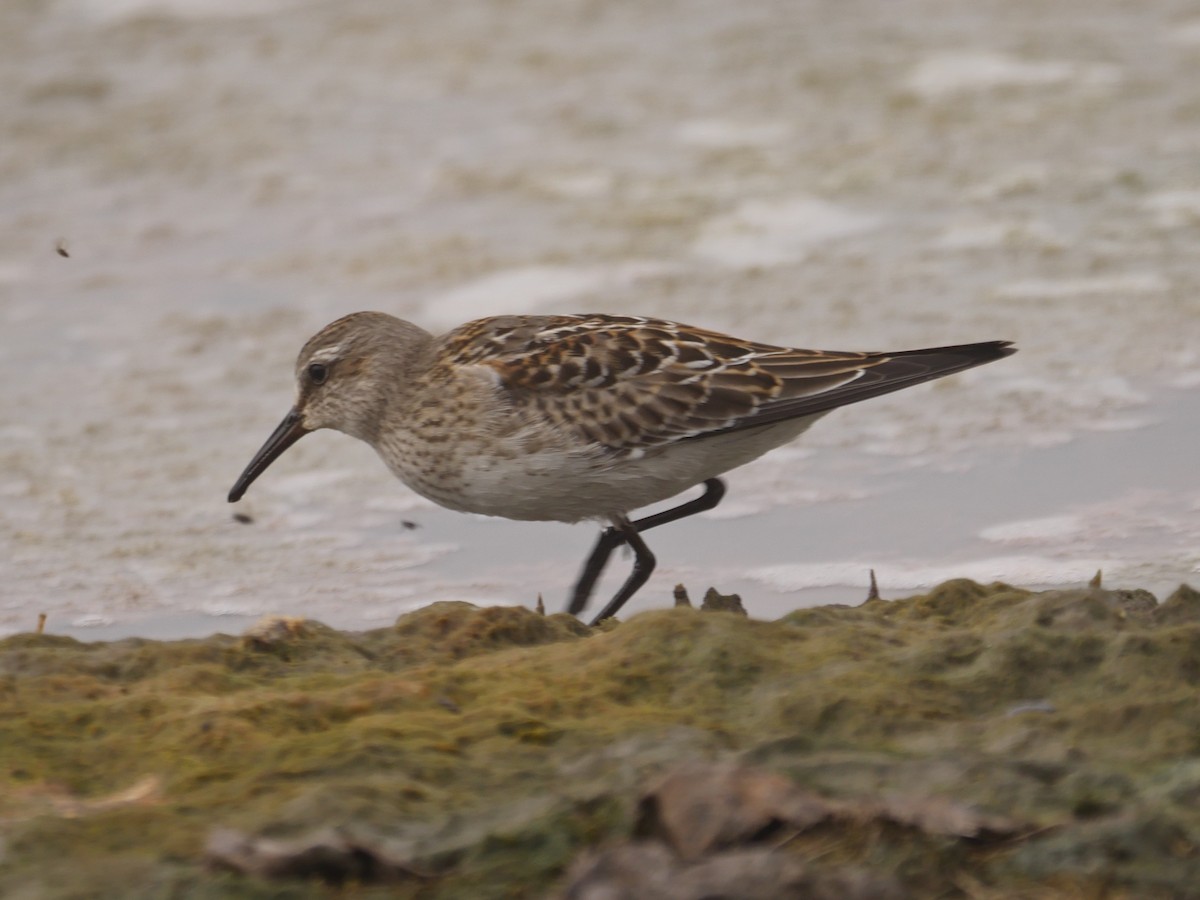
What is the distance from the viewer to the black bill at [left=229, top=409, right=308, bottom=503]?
21.9 feet

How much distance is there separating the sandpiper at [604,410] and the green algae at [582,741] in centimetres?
145

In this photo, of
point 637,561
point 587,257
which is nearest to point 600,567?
point 637,561

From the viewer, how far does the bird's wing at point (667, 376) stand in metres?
5.85

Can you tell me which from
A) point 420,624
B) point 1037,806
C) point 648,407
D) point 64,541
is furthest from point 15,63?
point 1037,806

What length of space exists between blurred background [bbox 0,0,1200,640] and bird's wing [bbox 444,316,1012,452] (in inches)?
22.5

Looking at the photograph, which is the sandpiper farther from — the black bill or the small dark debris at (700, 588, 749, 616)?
the small dark debris at (700, 588, 749, 616)

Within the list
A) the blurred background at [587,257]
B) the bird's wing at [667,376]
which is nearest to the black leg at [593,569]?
the blurred background at [587,257]

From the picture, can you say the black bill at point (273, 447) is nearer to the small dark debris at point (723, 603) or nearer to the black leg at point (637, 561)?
the black leg at point (637, 561)

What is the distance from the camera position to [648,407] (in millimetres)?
5879

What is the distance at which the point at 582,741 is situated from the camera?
346cm

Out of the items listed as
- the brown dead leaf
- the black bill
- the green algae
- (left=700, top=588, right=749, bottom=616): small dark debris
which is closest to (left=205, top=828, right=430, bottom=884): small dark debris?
the green algae

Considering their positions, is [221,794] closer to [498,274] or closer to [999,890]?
[999,890]

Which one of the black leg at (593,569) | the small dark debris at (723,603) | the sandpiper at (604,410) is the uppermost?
the sandpiper at (604,410)

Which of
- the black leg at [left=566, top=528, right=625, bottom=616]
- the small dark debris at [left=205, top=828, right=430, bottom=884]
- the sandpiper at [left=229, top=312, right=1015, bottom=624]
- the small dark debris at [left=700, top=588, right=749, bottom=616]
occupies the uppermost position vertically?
the sandpiper at [left=229, top=312, right=1015, bottom=624]
